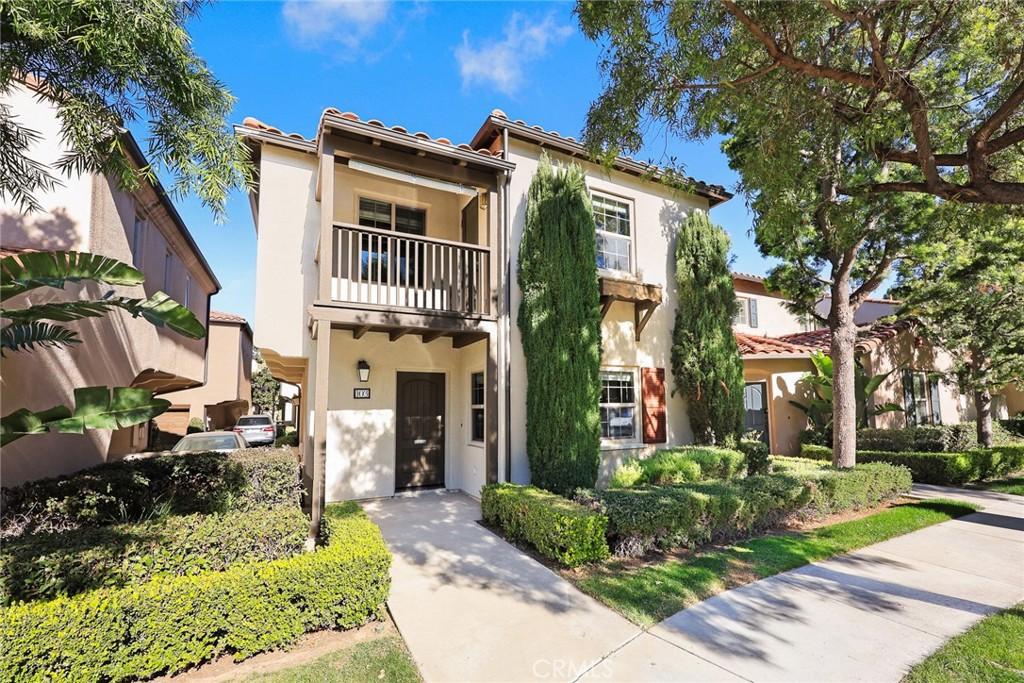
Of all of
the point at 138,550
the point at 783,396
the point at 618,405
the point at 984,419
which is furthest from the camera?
the point at 783,396

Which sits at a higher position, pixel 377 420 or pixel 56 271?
pixel 56 271

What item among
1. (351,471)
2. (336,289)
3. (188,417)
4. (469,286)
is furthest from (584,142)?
(188,417)

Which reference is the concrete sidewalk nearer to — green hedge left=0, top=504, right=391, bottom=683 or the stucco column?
green hedge left=0, top=504, right=391, bottom=683

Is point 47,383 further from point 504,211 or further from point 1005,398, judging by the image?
point 1005,398

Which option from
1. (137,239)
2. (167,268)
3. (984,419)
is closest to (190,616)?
(137,239)

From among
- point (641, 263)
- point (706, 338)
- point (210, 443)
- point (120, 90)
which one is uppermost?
point (120, 90)

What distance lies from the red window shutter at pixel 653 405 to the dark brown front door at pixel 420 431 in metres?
4.51

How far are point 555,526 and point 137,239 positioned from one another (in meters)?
10.2

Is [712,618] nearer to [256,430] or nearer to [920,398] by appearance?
[920,398]

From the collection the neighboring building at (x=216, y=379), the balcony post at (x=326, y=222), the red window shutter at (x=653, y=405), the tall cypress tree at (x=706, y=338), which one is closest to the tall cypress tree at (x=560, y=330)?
the red window shutter at (x=653, y=405)

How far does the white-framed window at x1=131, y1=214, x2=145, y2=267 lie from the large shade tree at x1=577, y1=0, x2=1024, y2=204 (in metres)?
9.09

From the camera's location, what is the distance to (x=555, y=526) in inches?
234

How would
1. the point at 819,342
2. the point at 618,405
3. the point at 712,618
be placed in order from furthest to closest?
the point at 819,342 < the point at 618,405 < the point at 712,618

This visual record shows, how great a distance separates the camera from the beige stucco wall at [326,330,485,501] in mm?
9195
